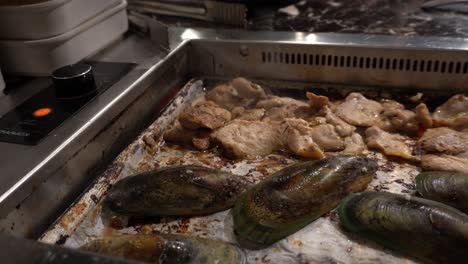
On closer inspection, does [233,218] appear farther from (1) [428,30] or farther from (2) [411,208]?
(1) [428,30]

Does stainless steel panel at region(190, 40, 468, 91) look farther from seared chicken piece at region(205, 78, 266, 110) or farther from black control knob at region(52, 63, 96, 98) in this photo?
black control knob at region(52, 63, 96, 98)

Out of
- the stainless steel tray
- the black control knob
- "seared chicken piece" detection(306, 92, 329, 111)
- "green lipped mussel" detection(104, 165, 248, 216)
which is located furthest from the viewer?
"seared chicken piece" detection(306, 92, 329, 111)

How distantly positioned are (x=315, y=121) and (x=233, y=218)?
666mm

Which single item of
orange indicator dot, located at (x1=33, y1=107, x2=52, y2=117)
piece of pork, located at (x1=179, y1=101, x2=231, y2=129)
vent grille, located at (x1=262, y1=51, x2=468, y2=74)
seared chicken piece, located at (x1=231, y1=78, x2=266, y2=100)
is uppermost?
vent grille, located at (x1=262, y1=51, x2=468, y2=74)

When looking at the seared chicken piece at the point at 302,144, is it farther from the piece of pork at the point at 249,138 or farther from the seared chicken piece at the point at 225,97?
the seared chicken piece at the point at 225,97

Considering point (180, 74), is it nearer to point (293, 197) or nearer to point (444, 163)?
point (293, 197)

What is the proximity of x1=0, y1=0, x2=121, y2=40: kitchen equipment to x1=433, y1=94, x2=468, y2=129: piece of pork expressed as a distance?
1.53 m

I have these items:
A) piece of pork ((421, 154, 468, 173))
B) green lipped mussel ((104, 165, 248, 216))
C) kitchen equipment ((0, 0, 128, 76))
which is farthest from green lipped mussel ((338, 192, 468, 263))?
kitchen equipment ((0, 0, 128, 76))

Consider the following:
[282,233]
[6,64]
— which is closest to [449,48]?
[282,233]

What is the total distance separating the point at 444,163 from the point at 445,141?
0.16 metres

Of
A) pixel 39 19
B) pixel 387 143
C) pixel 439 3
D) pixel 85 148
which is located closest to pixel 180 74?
pixel 39 19

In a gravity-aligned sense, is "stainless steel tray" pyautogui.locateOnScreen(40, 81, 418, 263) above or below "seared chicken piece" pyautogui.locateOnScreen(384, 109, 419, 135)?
below

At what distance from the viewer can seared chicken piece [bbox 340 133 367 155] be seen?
66.5 inches

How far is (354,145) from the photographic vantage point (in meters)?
1.71
